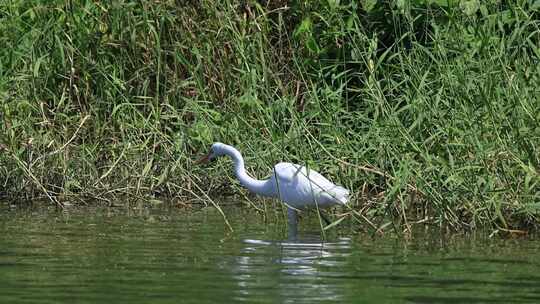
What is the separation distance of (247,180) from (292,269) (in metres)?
2.82

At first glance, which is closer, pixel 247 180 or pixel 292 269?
pixel 292 269

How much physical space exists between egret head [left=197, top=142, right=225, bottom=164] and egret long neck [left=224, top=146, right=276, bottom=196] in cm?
8

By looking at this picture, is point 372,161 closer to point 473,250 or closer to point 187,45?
point 473,250

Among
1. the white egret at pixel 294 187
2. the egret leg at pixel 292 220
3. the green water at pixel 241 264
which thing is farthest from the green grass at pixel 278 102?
the green water at pixel 241 264

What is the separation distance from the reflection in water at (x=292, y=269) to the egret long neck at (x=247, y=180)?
91 centimetres

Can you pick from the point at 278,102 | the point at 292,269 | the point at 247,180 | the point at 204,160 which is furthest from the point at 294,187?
the point at 292,269

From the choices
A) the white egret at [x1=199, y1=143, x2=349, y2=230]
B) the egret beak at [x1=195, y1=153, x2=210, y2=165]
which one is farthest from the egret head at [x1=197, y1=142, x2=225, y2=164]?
the white egret at [x1=199, y1=143, x2=349, y2=230]

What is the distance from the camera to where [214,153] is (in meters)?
10.6

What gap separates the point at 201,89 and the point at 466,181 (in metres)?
3.57

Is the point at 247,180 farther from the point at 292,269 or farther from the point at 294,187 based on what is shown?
the point at 292,269

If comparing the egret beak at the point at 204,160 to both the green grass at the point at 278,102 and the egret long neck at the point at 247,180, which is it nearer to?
the green grass at the point at 278,102

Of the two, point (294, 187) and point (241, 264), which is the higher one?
point (294, 187)

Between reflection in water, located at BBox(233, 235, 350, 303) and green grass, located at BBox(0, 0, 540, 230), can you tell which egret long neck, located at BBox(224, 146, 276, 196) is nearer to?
green grass, located at BBox(0, 0, 540, 230)

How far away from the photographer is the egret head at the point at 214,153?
413 inches
